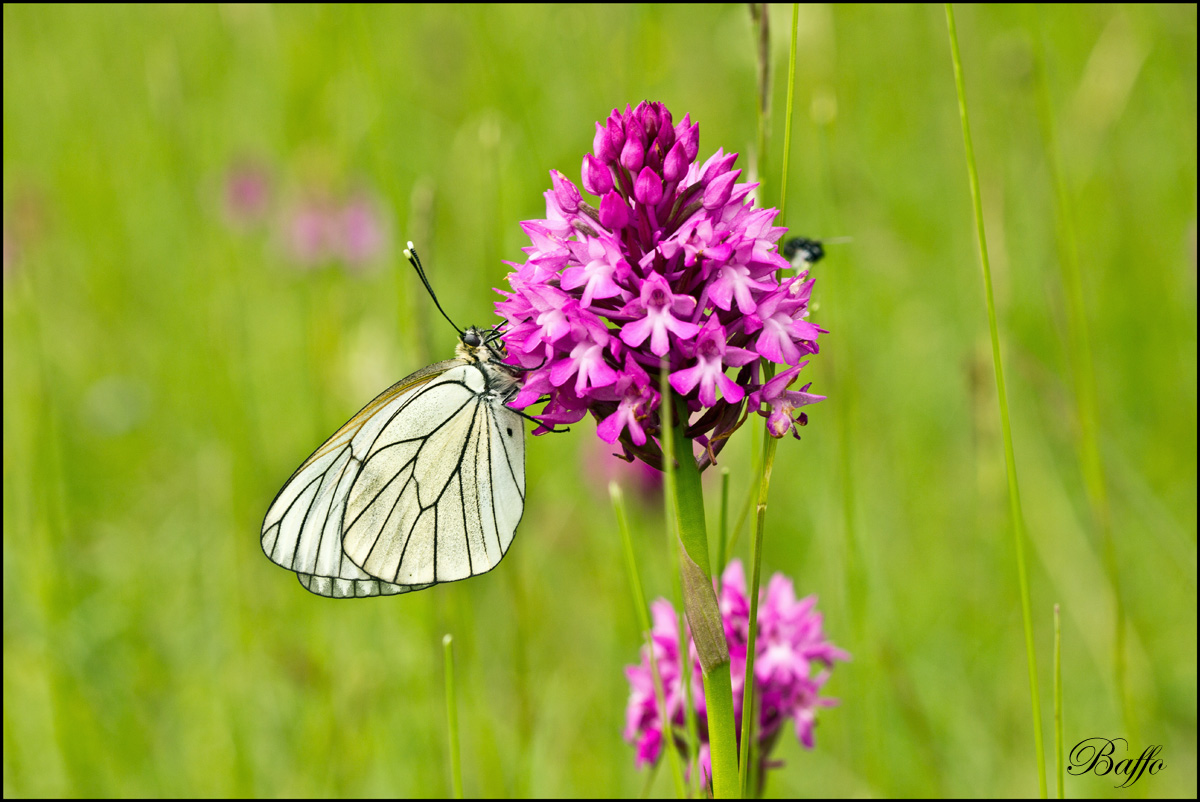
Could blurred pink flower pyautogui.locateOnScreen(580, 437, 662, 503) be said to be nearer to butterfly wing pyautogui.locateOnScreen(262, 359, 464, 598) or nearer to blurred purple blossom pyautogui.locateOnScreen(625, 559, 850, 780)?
butterfly wing pyautogui.locateOnScreen(262, 359, 464, 598)

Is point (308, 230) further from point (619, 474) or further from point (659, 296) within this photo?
point (659, 296)

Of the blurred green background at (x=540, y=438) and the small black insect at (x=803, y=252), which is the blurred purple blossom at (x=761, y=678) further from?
the small black insect at (x=803, y=252)

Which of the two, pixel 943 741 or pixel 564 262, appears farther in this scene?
pixel 943 741

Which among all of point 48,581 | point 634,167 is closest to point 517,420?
point 634,167

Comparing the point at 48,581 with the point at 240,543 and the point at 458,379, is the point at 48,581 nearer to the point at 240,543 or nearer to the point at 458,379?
the point at 240,543

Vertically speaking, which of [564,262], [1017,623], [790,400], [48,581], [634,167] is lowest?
[1017,623]

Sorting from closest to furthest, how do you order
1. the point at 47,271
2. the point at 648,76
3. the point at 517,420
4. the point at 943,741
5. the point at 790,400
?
the point at 790,400 < the point at 517,420 < the point at 648,76 < the point at 943,741 < the point at 47,271
